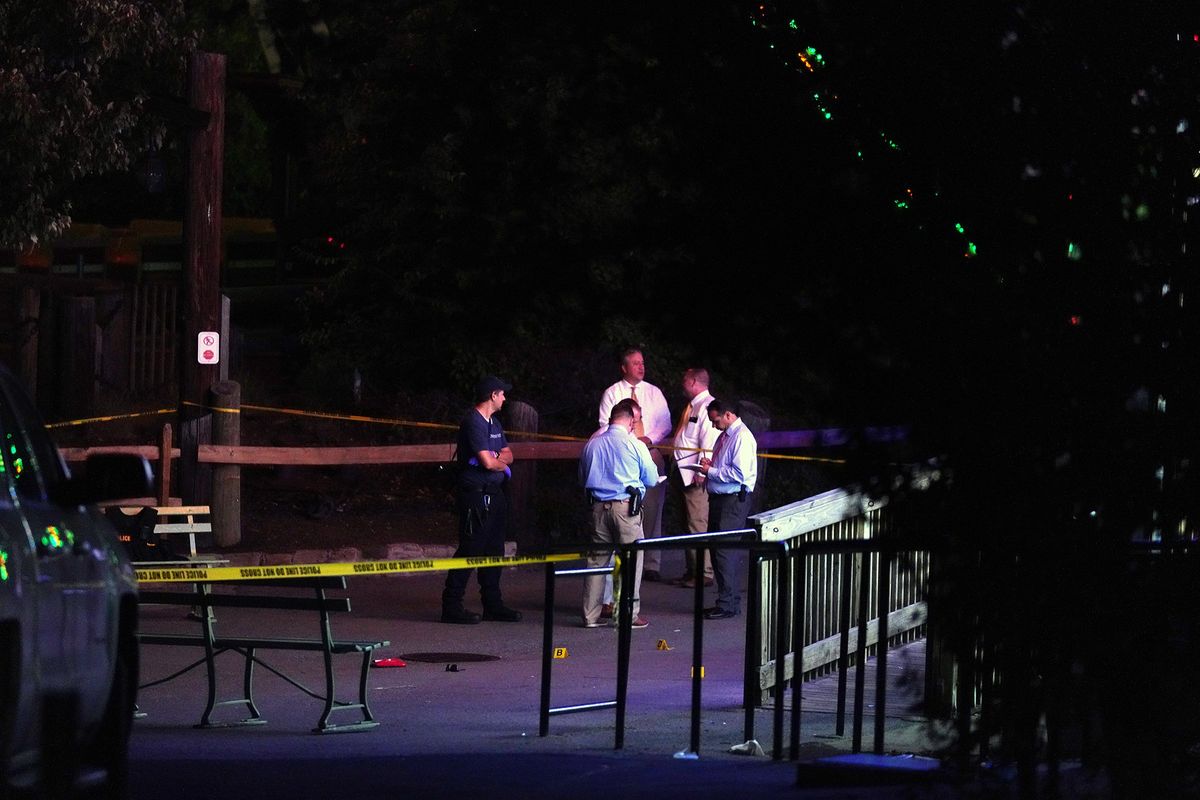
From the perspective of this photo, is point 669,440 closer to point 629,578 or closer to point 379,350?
point 379,350

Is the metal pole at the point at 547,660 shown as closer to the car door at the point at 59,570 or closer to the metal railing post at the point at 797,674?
the metal railing post at the point at 797,674

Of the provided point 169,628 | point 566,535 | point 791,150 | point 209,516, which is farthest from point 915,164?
point 566,535

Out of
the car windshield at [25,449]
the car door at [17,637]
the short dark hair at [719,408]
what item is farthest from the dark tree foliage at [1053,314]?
the short dark hair at [719,408]

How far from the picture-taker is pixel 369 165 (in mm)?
25703

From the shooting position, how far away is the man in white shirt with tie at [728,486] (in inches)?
647

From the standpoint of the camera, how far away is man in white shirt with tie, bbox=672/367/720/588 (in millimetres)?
17953

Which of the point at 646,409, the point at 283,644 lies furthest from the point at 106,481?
the point at 646,409

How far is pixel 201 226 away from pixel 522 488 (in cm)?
418

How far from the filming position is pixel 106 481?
6.78 metres

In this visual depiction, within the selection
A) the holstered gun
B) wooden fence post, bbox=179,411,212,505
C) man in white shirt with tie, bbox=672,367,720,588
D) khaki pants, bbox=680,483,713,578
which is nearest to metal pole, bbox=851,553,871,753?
the holstered gun

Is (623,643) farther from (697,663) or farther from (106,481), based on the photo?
(106,481)

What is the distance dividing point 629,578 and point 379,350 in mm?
16341

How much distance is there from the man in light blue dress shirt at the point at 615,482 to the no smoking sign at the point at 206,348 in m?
5.45

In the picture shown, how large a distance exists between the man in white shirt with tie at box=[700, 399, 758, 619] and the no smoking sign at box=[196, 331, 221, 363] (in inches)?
222
